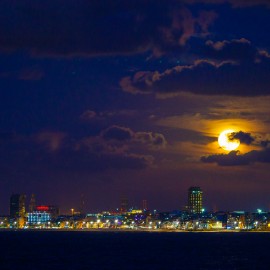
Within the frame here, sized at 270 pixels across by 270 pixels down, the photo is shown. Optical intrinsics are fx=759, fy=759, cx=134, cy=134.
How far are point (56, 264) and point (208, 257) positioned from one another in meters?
42.8

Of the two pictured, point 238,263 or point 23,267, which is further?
point 238,263

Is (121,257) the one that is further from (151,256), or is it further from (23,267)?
(23,267)

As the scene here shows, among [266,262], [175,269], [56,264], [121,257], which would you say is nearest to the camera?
[175,269]

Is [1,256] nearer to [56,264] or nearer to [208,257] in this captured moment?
[56,264]

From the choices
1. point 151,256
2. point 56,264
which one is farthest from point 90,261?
point 151,256

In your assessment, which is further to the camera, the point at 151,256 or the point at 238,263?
the point at 151,256

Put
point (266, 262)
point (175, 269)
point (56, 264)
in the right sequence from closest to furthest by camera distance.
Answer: point (175, 269), point (56, 264), point (266, 262)

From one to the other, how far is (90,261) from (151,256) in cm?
2399

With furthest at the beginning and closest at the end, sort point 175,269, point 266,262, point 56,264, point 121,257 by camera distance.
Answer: point 121,257 → point 266,262 → point 56,264 → point 175,269

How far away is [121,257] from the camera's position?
17075 centimetres

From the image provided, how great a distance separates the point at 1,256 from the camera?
173m

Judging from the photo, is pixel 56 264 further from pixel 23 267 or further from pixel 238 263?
pixel 238 263

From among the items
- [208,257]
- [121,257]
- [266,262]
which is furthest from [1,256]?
[266,262]

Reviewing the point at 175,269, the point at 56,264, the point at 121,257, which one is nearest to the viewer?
the point at 175,269
